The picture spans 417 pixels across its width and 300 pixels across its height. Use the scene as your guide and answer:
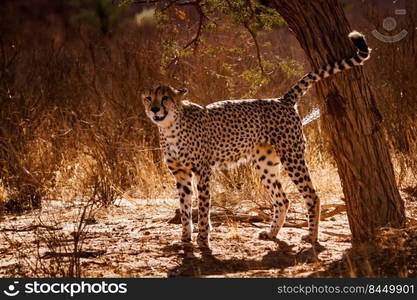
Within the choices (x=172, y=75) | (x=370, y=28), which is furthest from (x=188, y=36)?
(x=370, y=28)

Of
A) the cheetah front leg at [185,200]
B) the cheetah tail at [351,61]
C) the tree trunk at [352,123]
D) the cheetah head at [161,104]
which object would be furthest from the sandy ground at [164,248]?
the cheetah tail at [351,61]

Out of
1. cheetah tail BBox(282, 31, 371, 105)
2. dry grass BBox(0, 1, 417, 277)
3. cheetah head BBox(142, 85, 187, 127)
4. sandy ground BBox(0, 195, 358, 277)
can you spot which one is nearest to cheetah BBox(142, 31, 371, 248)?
cheetah head BBox(142, 85, 187, 127)

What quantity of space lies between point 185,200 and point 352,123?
1.49 meters

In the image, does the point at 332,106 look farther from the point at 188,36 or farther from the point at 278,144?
the point at 188,36

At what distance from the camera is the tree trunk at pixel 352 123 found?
5.12 metres

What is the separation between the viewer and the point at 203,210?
18.6 ft

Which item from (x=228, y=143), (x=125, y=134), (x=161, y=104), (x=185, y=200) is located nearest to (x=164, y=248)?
(x=185, y=200)

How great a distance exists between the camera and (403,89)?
8.61m

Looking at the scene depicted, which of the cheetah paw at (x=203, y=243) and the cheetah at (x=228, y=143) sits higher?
the cheetah at (x=228, y=143)

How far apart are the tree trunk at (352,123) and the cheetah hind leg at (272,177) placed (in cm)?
91

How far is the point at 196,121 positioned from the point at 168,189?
2.00m

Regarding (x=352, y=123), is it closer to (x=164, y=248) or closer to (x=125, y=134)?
(x=164, y=248)

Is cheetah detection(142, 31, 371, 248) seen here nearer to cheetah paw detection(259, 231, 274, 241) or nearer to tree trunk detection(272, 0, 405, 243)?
cheetah paw detection(259, 231, 274, 241)

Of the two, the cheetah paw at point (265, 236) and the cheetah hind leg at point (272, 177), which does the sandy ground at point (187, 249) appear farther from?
the cheetah hind leg at point (272, 177)
